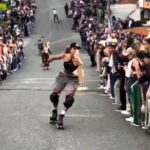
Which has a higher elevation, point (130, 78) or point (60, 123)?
point (130, 78)

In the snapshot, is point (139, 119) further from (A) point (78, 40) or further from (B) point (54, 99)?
(A) point (78, 40)

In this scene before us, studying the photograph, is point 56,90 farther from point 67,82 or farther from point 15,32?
point 15,32

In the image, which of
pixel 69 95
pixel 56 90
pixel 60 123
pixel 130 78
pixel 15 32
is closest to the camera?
pixel 60 123

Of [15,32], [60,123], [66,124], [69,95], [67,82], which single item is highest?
[67,82]

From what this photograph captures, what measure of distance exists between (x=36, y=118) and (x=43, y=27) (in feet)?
155

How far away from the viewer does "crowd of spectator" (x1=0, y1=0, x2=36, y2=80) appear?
30.1 meters

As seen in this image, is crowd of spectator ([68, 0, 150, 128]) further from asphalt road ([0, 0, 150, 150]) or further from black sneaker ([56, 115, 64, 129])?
black sneaker ([56, 115, 64, 129])

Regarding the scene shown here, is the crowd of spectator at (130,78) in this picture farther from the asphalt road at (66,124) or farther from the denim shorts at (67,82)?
the denim shorts at (67,82)

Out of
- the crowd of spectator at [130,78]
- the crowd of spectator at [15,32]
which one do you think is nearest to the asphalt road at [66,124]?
the crowd of spectator at [130,78]

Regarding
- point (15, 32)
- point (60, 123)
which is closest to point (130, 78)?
point (60, 123)

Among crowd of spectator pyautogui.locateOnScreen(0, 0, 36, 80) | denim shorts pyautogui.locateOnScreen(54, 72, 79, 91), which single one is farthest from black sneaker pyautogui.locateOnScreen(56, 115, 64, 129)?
crowd of spectator pyautogui.locateOnScreen(0, 0, 36, 80)

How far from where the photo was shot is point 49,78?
2736 cm

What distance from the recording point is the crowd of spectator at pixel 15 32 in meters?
30.1

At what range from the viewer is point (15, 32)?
46469mm
